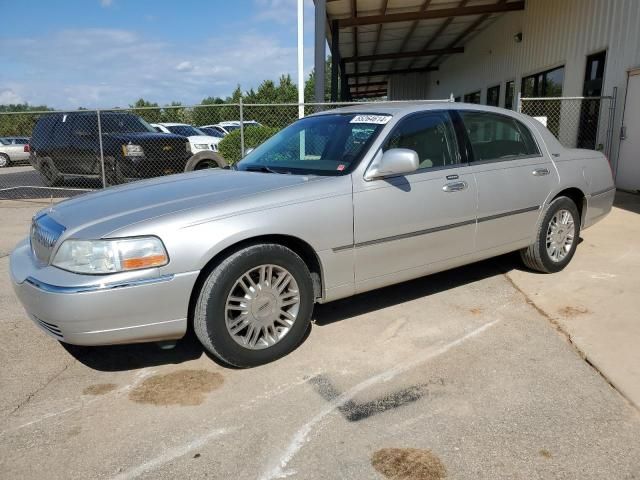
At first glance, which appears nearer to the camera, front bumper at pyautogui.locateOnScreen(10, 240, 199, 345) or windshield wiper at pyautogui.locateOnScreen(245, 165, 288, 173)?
front bumper at pyautogui.locateOnScreen(10, 240, 199, 345)

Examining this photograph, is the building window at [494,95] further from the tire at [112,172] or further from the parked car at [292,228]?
the parked car at [292,228]

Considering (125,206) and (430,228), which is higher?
(125,206)

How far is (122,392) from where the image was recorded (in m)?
3.00

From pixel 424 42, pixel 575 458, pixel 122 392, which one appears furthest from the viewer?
pixel 424 42

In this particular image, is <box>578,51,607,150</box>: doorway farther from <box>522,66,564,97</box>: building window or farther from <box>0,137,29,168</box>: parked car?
<box>0,137,29,168</box>: parked car

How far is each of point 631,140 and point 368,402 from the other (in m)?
9.21

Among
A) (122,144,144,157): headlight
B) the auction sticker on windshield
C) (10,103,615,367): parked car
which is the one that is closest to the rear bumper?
(10,103,615,367): parked car

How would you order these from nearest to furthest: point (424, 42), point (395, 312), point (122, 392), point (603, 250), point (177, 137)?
point (122, 392), point (395, 312), point (603, 250), point (177, 137), point (424, 42)

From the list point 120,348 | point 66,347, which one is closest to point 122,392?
point 120,348

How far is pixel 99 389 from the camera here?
9.97 feet

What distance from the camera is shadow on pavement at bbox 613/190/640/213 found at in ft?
26.7

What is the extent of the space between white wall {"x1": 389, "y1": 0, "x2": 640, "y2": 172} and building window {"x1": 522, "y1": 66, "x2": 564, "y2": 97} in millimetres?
216

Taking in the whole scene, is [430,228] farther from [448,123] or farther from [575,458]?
[575,458]

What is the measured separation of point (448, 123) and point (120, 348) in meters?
3.08
